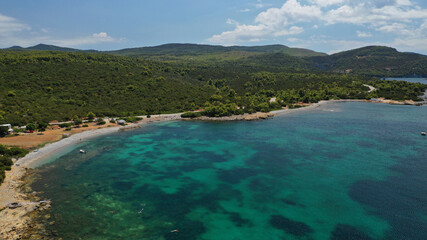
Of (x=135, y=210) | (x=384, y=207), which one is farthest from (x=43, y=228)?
Answer: (x=384, y=207)

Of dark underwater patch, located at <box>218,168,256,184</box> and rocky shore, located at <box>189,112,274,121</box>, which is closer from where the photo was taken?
dark underwater patch, located at <box>218,168,256,184</box>

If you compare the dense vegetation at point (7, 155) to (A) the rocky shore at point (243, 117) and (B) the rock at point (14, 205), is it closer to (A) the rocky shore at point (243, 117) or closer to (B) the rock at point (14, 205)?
(B) the rock at point (14, 205)

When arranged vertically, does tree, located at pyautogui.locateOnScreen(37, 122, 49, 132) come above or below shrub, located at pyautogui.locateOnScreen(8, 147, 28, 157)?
above

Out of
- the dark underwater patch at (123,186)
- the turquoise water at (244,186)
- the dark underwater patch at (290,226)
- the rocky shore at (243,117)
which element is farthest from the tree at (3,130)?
the dark underwater patch at (290,226)

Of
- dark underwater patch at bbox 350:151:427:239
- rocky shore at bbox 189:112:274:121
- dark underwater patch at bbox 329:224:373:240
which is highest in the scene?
rocky shore at bbox 189:112:274:121

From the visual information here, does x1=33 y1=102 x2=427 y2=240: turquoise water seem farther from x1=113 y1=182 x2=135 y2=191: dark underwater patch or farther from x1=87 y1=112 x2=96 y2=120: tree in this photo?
x1=87 y1=112 x2=96 y2=120: tree

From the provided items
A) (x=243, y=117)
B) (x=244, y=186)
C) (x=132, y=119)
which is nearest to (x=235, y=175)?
(x=244, y=186)

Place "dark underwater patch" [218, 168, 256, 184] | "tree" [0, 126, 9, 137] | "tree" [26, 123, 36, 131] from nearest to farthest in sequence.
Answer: "dark underwater patch" [218, 168, 256, 184], "tree" [0, 126, 9, 137], "tree" [26, 123, 36, 131]

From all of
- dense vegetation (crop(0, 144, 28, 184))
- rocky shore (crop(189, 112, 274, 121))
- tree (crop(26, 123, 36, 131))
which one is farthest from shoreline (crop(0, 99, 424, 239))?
rocky shore (crop(189, 112, 274, 121))
